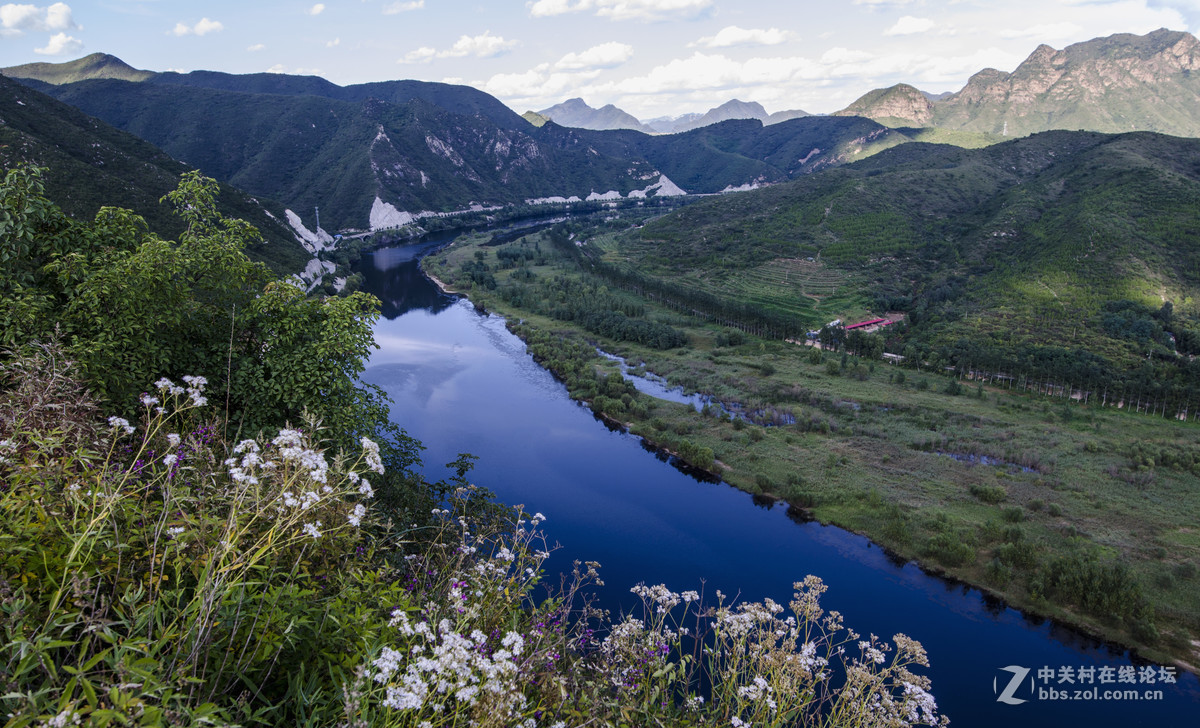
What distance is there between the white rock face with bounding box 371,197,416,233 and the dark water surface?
8037 cm

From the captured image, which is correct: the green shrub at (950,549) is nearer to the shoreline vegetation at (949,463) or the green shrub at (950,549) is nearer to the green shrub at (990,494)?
the shoreline vegetation at (949,463)

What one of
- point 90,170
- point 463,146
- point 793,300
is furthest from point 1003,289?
point 463,146

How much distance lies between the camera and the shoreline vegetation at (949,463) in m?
22.3

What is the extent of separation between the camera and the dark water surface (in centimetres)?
1888

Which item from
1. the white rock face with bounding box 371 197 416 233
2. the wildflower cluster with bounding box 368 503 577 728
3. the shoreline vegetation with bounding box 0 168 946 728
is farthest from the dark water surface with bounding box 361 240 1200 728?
the white rock face with bounding box 371 197 416 233

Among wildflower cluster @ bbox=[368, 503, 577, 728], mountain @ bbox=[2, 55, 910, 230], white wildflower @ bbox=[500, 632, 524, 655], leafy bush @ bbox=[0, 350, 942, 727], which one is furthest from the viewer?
mountain @ bbox=[2, 55, 910, 230]

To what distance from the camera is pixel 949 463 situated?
31.7m

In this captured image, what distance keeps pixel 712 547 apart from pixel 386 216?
362 ft

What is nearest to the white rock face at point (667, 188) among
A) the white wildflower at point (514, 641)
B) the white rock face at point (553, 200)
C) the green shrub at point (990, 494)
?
the white rock face at point (553, 200)

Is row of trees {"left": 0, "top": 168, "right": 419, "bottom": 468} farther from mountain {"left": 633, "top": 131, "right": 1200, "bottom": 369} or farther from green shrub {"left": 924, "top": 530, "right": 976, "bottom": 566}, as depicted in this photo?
mountain {"left": 633, "top": 131, "right": 1200, "bottom": 369}

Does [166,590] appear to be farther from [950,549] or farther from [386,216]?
[386,216]

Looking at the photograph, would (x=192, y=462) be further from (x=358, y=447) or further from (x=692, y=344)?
(x=692, y=344)

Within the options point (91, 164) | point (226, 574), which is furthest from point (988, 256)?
point (91, 164)

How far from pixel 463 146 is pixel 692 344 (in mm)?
133710
